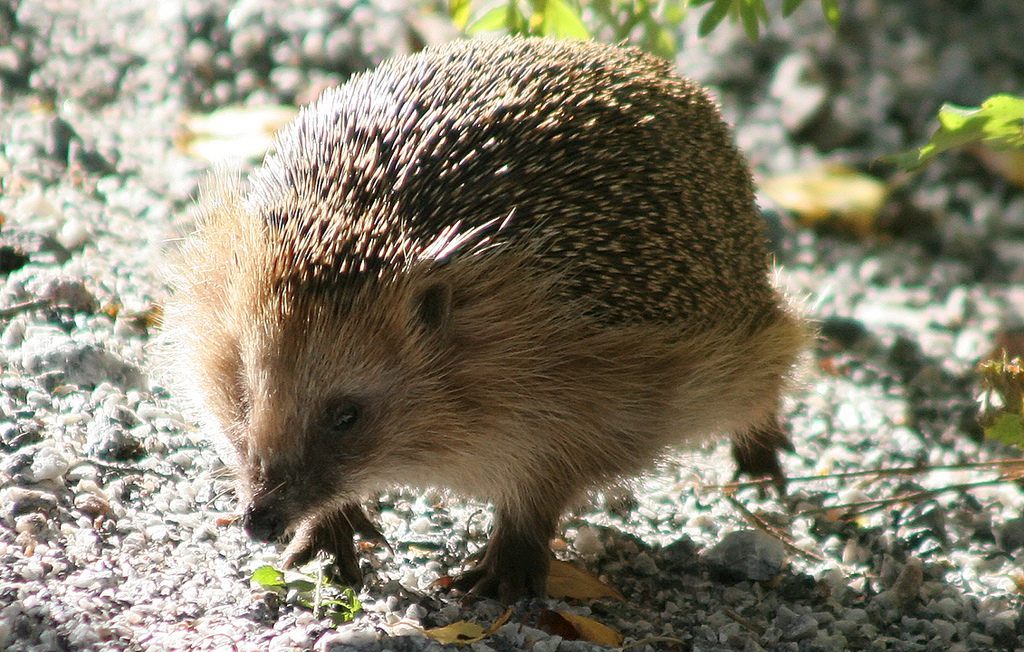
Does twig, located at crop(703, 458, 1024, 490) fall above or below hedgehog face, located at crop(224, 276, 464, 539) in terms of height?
above

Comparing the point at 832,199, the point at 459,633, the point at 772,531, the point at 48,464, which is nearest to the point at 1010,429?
the point at 772,531

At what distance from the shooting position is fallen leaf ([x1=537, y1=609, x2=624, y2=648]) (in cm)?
346

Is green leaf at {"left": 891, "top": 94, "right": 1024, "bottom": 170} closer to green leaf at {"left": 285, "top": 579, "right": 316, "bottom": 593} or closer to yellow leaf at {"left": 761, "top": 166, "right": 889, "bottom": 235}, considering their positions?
green leaf at {"left": 285, "top": 579, "right": 316, "bottom": 593}

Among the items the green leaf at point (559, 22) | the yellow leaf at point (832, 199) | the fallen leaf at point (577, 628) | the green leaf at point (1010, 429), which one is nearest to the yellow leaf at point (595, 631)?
the fallen leaf at point (577, 628)

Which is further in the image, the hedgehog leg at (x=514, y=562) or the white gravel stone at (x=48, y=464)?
the hedgehog leg at (x=514, y=562)

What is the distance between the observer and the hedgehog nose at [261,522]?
3.30 metres

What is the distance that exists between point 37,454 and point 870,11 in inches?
257

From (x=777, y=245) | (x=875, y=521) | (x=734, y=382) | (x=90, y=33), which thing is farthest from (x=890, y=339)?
(x=90, y=33)

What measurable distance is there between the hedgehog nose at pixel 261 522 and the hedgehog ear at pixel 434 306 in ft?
2.32

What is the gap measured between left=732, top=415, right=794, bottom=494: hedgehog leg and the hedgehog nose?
211 centimetres

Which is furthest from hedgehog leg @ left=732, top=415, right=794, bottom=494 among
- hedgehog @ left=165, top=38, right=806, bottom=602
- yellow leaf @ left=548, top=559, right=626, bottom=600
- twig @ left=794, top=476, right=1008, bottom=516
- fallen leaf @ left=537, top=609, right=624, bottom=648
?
fallen leaf @ left=537, top=609, right=624, bottom=648

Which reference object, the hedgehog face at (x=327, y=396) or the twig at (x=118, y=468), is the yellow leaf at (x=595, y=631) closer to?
the hedgehog face at (x=327, y=396)

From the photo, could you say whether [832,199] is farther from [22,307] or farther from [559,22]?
[22,307]

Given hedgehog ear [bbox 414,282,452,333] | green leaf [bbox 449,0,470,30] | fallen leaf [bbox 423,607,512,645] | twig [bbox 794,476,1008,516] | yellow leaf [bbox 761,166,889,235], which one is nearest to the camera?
fallen leaf [bbox 423,607,512,645]
